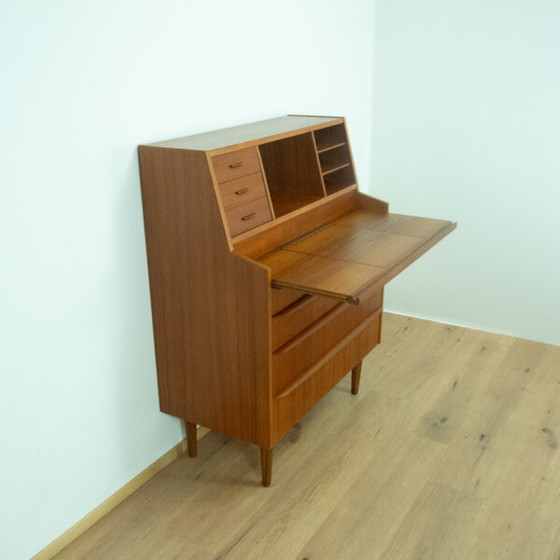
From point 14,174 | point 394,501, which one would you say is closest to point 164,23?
point 14,174

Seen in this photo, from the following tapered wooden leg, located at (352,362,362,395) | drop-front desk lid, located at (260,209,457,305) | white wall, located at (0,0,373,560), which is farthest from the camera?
tapered wooden leg, located at (352,362,362,395)

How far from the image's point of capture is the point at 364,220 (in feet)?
8.62

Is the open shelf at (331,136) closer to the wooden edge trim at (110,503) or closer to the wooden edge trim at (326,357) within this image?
the wooden edge trim at (326,357)

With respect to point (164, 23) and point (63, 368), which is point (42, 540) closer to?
point (63, 368)

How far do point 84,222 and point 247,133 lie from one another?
0.71 meters

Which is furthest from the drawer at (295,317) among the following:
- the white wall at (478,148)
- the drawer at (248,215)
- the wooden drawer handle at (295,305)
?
the white wall at (478,148)

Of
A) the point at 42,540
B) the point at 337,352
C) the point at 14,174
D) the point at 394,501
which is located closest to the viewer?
the point at 14,174

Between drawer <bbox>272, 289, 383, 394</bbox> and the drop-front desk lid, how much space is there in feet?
0.30

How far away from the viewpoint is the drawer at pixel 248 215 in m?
2.08

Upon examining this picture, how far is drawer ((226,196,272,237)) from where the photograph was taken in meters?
2.08

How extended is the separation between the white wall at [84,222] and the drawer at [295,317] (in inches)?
19.0

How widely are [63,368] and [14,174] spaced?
0.62m

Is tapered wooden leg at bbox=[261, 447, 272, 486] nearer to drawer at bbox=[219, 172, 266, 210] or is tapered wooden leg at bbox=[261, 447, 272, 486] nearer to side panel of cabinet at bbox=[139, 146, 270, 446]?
side panel of cabinet at bbox=[139, 146, 270, 446]

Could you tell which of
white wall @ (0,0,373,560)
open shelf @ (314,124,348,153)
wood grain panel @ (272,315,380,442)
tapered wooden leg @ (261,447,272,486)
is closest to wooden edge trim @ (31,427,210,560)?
white wall @ (0,0,373,560)
